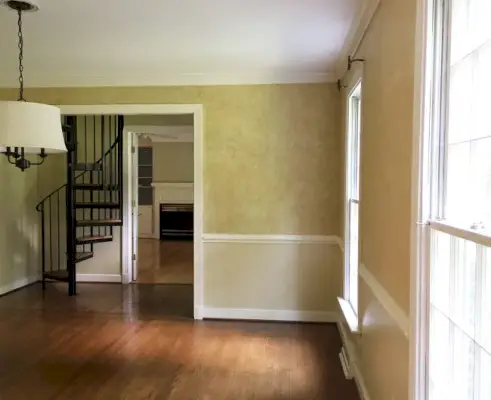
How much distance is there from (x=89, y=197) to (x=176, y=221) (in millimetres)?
4507

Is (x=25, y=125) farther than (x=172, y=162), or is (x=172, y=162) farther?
(x=172, y=162)

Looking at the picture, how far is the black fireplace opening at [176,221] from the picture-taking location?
10.6 metres

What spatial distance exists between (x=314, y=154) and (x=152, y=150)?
23.6ft

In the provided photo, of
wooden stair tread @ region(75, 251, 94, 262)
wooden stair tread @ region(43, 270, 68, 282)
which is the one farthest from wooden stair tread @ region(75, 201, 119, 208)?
wooden stair tread @ region(43, 270, 68, 282)

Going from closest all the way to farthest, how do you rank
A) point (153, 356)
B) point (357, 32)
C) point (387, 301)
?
1. point (387, 301)
2. point (357, 32)
3. point (153, 356)

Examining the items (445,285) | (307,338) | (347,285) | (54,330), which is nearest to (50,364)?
(54,330)

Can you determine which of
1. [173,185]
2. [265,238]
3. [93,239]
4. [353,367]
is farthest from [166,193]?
[353,367]

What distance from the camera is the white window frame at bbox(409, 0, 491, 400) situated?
1449 mm

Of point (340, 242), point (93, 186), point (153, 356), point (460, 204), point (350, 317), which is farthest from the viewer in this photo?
point (93, 186)

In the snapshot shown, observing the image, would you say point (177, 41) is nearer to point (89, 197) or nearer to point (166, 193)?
point (89, 197)

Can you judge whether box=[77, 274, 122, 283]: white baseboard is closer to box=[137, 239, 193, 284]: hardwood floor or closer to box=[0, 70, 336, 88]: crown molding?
box=[137, 239, 193, 284]: hardwood floor

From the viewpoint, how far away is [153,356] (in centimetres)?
357

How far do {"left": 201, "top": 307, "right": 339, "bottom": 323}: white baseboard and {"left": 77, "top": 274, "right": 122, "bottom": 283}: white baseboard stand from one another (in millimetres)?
2089

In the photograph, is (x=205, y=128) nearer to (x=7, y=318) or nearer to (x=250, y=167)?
(x=250, y=167)
